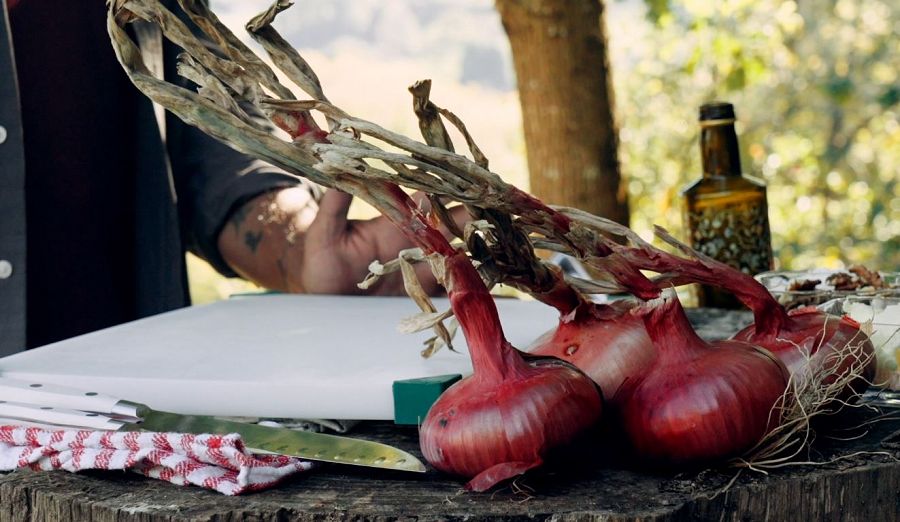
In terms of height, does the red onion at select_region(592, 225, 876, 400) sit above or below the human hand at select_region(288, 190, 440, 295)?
below

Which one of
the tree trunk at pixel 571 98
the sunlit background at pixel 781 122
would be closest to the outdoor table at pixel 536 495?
the tree trunk at pixel 571 98

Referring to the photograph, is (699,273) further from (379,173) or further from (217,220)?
(217,220)

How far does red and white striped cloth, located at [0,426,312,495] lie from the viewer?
790mm

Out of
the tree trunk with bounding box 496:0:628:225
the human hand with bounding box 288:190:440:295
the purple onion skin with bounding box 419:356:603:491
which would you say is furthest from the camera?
the tree trunk with bounding box 496:0:628:225

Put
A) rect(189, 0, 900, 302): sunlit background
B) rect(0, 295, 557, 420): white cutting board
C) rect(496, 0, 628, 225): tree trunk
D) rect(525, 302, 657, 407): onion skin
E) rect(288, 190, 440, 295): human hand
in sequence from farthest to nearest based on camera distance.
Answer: rect(189, 0, 900, 302): sunlit background, rect(496, 0, 628, 225): tree trunk, rect(288, 190, 440, 295): human hand, rect(0, 295, 557, 420): white cutting board, rect(525, 302, 657, 407): onion skin

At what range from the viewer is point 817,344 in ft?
2.75

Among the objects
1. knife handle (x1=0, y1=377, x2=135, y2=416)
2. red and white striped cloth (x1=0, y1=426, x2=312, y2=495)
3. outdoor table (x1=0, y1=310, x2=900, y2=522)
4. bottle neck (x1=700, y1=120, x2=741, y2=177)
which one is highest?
bottle neck (x1=700, y1=120, x2=741, y2=177)

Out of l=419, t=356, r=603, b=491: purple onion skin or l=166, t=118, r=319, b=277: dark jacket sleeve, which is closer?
l=419, t=356, r=603, b=491: purple onion skin

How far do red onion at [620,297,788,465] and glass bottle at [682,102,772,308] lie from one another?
729 mm

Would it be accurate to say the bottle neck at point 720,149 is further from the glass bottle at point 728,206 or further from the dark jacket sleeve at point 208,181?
the dark jacket sleeve at point 208,181

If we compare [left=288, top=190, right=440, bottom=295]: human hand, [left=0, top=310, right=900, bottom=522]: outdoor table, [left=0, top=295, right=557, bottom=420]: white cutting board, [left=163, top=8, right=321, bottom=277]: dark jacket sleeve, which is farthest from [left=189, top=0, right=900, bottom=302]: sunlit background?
[left=0, top=310, right=900, bottom=522]: outdoor table

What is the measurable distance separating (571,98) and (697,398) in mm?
1877

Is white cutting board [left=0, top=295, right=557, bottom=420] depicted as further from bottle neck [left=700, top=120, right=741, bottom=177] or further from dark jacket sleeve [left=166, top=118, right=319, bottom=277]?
dark jacket sleeve [left=166, top=118, right=319, bottom=277]

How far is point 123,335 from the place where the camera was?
115 centimetres
